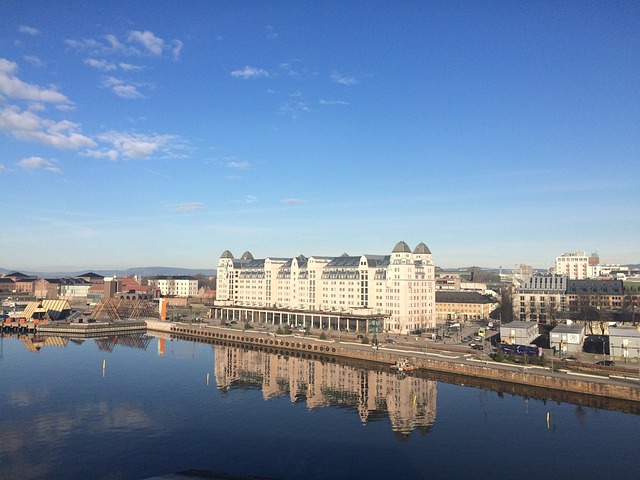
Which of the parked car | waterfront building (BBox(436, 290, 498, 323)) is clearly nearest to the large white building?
waterfront building (BBox(436, 290, 498, 323))

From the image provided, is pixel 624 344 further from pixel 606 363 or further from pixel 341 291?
pixel 341 291

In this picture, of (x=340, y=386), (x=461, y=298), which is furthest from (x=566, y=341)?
(x=461, y=298)

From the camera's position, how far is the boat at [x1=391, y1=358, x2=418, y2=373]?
6806cm

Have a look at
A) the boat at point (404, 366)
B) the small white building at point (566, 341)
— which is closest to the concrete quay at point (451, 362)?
the boat at point (404, 366)

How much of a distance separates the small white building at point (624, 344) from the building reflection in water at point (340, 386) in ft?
88.6

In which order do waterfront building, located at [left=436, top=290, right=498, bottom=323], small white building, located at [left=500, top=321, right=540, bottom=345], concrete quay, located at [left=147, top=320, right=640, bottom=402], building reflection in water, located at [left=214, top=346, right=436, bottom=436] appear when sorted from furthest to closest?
waterfront building, located at [left=436, top=290, right=498, bottom=323] → small white building, located at [left=500, top=321, right=540, bottom=345] → concrete quay, located at [left=147, top=320, right=640, bottom=402] → building reflection in water, located at [left=214, top=346, right=436, bottom=436]

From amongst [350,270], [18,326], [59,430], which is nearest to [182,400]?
[59,430]

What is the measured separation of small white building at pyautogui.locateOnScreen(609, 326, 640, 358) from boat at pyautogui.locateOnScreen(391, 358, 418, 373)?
88.9 feet

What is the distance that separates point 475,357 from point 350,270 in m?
44.7

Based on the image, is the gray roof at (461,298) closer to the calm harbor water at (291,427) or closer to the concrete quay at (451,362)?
the concrete quay at (451,362)

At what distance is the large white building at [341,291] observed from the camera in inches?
4082

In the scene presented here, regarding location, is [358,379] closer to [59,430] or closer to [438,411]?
[438,411]

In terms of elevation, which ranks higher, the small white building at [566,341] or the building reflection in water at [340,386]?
the small white building at [566,341]

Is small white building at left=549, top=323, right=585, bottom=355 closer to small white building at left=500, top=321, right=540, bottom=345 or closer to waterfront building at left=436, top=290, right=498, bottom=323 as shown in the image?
small white building at left=500, top=321, right=540, bottom=345
